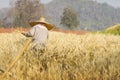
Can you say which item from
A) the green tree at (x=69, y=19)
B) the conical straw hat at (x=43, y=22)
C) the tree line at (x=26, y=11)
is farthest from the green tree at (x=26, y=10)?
the conical straw hat at (x=43, y=22)

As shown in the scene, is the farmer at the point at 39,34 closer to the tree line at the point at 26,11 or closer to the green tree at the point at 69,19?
the tree line at the point at 26,11

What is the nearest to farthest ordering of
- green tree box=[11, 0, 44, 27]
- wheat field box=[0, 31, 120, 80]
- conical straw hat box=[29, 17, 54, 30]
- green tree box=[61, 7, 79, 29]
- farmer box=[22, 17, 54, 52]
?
wheat field box=[0, 31, 120, 80]
farmer box=[22, 17, 54, 52]
conical straw hat box=[29, 17, 54, 30]
green tree box=[11, 0, 44, 27]
green tree box=[61, 7, 79, 29]

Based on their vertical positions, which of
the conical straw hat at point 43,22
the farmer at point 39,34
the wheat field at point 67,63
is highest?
the conical straw hat at point 43,22

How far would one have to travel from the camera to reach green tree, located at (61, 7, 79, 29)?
5788 cm

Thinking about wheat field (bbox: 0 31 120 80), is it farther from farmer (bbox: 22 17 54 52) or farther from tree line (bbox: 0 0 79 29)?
tree line (bbox: 0 0 79 29)

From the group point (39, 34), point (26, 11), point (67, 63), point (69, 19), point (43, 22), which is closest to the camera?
point (67, 63)

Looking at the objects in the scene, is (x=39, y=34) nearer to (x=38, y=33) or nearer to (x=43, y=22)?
(x=38, y=33)

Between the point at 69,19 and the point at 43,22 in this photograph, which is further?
the point at 69,19

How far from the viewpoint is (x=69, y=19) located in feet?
191

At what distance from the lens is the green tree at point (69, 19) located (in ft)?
190

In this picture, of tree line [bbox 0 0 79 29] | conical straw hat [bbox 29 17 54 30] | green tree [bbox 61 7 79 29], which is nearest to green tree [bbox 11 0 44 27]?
tree line [bbox 0 0 79 29]

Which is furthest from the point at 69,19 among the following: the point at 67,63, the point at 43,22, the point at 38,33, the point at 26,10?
the point at 67,63

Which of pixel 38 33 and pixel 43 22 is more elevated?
pixel 43 22

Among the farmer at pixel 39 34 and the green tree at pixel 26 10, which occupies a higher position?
the green tree at pixel 26 10
